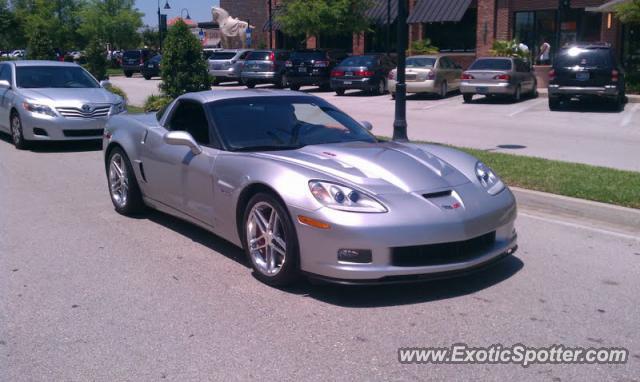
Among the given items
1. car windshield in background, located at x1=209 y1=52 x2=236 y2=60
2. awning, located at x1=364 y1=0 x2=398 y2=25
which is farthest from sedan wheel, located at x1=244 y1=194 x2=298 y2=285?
awning, located at x1=364 y1=0 x2=398 y2=25

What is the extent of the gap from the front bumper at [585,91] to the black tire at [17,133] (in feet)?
48.1

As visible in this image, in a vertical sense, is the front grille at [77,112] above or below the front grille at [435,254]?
above

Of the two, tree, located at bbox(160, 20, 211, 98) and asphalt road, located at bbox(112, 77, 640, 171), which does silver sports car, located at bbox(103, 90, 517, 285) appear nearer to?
asphalt road, located at bbox(112, 77, 640, 171)

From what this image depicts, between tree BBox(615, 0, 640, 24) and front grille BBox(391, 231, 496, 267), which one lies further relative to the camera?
tree BBox(615, 0, 640, 24)

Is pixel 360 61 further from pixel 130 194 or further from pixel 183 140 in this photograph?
pixel 183 140

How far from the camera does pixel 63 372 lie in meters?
4.13

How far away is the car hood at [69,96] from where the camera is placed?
41.7 feet

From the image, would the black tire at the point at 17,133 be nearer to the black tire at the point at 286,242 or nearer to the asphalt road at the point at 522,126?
the asphalt road at the point at 522,126

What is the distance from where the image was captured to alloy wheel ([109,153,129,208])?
7746 millimetres

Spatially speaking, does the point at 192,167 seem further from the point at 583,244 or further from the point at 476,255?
the point at 583,244

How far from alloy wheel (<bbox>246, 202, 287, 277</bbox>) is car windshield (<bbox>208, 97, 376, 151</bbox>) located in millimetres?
748

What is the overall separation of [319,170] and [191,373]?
6.31 ft

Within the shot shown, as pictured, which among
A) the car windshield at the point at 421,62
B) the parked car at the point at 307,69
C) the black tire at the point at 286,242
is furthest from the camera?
the parked car at the point at 307,69

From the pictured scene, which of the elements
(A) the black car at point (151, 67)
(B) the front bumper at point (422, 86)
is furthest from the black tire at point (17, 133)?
(A) the black car at point (151, 67)
